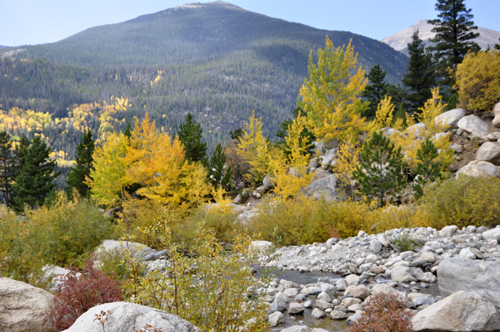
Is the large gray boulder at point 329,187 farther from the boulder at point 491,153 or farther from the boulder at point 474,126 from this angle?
the boulder at point 474,126

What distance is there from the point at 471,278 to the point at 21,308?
6924 mm

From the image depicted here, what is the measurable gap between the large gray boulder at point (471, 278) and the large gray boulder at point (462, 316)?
1.41 feet

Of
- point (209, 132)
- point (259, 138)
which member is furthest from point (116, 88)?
point (259, 138)

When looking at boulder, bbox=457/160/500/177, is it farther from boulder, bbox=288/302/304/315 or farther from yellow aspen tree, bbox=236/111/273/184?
yellow aspen tree, bbox=236/111/273/184

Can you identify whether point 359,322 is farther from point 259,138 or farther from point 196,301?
point 259,138

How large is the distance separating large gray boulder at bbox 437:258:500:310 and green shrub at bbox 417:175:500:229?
14.7 feet

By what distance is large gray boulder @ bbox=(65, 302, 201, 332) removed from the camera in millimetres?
2672

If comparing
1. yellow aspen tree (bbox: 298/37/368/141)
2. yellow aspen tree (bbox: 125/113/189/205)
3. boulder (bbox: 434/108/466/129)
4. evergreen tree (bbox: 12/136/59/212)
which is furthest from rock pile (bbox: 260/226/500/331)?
evergreen tree (bbox: 12/136/59/212)

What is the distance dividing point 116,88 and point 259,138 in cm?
19806

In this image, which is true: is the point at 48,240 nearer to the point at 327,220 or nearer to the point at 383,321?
the point at 327,220

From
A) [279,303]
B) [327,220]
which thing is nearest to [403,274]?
[279,303]

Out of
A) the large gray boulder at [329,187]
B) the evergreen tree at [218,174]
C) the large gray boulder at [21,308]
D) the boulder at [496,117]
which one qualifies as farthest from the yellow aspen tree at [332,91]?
the large gray boulder at [21,308]

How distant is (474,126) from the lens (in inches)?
684

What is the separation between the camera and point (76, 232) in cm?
1140
